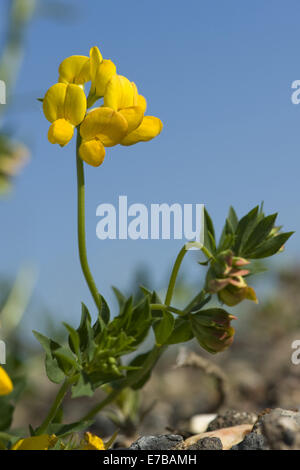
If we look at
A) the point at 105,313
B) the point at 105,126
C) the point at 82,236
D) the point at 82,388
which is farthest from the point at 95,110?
the point at 82,388

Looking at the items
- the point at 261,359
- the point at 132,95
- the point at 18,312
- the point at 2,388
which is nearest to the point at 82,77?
the point at 132,95

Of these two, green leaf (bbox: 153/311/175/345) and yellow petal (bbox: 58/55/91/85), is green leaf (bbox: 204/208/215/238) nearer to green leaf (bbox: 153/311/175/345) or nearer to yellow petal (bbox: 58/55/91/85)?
green leaf (bbox: 153/311/175/345)

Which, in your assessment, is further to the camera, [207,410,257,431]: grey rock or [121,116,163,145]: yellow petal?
[207,410,257,431]: grey rock

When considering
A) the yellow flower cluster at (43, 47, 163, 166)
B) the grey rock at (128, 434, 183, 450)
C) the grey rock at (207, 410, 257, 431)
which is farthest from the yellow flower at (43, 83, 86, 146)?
the grey rock at (207, 410, 257, 431)

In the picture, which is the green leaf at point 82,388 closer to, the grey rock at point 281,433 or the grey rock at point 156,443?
the grey rock at point 156,443

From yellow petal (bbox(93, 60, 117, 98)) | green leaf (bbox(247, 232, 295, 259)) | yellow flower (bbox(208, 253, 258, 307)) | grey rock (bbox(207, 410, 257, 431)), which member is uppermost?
yellow petal (bbox(93, 60, 117, 98))

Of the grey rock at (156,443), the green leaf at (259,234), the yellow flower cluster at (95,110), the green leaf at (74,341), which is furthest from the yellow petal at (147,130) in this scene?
the grey rock at (156,443)
